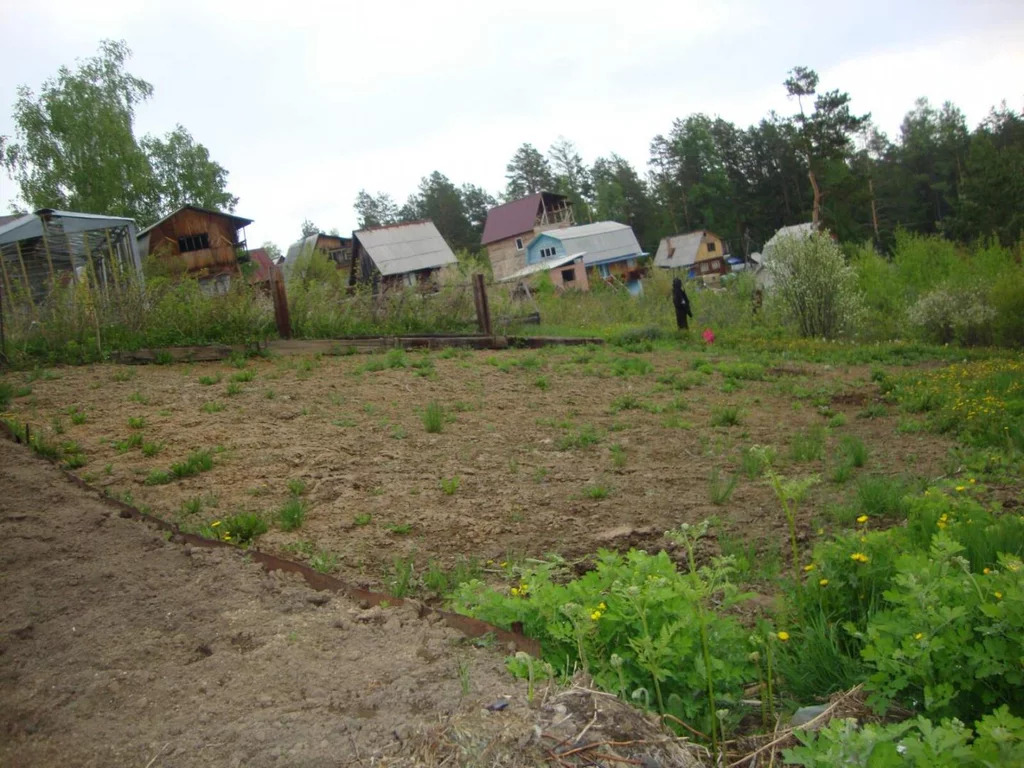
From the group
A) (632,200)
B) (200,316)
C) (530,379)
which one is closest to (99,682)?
(530,379)

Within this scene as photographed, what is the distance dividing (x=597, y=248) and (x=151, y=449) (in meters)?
51.9

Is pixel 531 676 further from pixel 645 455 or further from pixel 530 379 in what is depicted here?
pixel 530 379

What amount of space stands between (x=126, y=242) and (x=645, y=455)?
16.0 meters

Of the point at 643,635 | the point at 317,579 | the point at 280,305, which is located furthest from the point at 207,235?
the point at 643,635

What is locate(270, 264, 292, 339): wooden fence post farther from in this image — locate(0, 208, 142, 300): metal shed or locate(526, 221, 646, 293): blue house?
locate(526, 221, 646, 293): blue house

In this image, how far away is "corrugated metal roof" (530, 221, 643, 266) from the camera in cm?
5559

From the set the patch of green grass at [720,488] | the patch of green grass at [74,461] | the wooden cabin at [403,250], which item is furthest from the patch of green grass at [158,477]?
the wooden cabin at [403,250]

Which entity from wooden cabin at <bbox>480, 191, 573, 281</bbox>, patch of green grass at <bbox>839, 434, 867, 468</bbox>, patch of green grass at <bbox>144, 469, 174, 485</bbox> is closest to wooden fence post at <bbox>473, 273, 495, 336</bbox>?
patch of green grass at <bbox>839, 434, 867, 468</bbox>

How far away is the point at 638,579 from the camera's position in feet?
10.0

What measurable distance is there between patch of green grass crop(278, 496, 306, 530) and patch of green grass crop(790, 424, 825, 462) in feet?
13.3

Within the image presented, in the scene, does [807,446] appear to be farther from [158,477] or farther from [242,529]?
[158,477]

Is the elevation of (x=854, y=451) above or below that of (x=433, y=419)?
below

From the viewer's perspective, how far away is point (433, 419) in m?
7.18

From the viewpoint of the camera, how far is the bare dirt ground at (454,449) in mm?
4928
